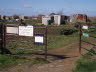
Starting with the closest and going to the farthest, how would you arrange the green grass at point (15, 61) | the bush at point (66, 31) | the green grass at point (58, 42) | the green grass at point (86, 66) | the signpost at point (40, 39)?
1. the green grass at point (86, 66)
2. the green grass at point (15, 61)
3. the signpost at point (40, 39)
4. the green grass at point (58, 42)
5. the bush at point (66, 31)

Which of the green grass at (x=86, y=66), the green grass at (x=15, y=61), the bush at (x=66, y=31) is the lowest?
the green grass at (x=15, y=61)

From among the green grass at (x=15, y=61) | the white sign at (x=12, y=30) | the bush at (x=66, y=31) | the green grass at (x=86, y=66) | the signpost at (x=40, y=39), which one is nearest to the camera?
the green grass at (x=86, y=66)

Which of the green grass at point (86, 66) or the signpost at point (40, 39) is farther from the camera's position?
the signpost at point (40, 39)

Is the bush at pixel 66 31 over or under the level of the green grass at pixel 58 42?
over

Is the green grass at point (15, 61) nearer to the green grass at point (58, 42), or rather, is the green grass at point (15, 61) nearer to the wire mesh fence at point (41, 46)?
the wire mesh fence at point (41, 46)

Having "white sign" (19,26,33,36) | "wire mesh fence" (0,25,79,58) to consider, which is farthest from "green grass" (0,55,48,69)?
"white sign" (19,26,33,36)

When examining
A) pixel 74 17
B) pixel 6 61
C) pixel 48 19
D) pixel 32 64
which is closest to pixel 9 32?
pixel 6 61

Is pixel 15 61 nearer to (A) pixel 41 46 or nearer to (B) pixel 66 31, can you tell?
(A) pixel 41 46

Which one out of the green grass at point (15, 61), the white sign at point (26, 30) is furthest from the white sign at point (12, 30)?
the green grass at point (15, 61)

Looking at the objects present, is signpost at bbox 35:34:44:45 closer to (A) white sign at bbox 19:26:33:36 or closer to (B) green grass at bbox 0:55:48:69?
(A) white sign at bbox 19:26:33:36

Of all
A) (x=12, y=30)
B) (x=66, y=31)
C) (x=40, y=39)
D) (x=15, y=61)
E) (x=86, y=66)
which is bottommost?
(x=15, y=61)

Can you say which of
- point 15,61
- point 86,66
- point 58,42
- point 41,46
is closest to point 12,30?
point 15,61

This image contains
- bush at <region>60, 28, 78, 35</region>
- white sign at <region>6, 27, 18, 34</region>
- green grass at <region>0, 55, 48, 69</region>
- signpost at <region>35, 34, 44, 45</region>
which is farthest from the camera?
bush at <region>60, 28, 78, 35</region>

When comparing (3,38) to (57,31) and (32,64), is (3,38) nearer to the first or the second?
(32,64)
